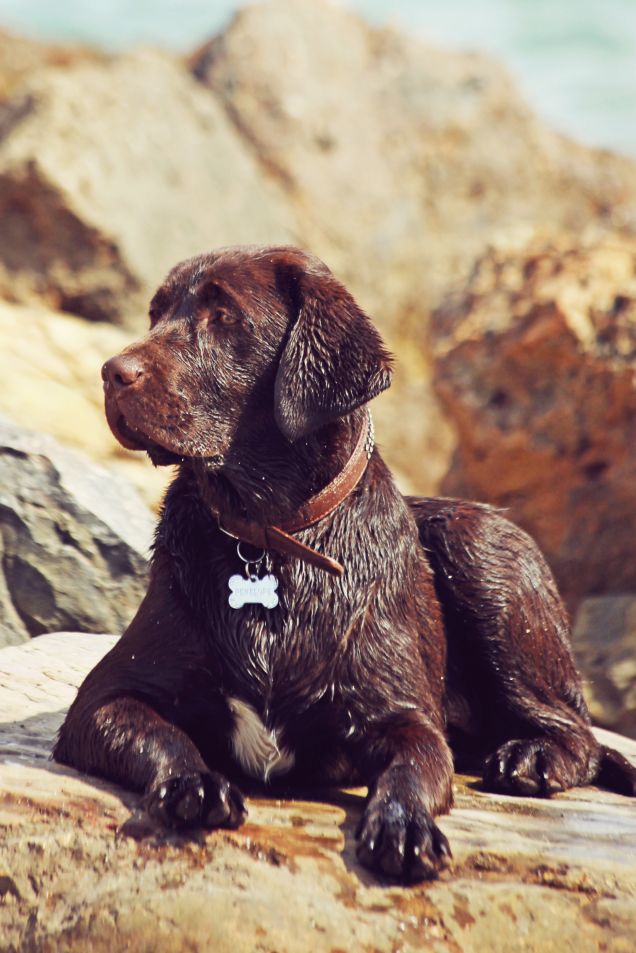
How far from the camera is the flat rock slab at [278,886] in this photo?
2783 mm

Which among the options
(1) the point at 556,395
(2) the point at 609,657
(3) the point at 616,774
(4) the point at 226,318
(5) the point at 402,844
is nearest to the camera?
(5) the point at 402,844

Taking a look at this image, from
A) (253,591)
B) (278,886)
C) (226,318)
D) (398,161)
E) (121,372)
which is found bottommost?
(278,886)

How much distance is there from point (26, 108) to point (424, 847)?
11547 mm

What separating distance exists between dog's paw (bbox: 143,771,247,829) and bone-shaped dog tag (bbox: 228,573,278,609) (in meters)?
0.64

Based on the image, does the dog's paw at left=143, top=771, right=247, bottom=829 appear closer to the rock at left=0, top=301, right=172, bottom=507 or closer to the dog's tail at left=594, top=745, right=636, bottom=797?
the dog's tail at left=594, top=745, right=636, bottom=797

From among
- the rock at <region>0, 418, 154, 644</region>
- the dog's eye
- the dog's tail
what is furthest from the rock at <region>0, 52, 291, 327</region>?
the dog's tail

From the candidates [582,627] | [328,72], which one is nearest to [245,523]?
[582,627]

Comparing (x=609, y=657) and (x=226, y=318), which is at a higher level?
(x=609, y=657)

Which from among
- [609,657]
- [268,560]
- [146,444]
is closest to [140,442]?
[146,444]

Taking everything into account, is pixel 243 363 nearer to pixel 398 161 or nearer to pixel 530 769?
pixel 530 769

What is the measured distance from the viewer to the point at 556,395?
823 cm

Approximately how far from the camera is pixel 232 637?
3.68 metres

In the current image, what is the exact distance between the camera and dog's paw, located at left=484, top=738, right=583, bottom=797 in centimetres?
400

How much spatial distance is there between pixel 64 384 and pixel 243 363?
6496 millimetres
